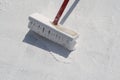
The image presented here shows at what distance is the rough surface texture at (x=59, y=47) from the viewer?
2.21 meters

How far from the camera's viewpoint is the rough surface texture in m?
2.21

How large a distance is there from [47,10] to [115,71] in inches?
27.6

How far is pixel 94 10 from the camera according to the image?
2730 mm

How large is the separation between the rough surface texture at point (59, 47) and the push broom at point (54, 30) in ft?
0.14

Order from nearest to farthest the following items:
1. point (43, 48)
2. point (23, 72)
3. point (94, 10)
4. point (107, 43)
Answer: point (23, 72)
point (43, 48)
point (107, 43)
point (94, 10)

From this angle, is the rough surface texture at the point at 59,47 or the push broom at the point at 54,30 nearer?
the rough surface texture at the point at 59,47

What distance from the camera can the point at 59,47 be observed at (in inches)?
94.0

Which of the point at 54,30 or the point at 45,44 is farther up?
the point at 54,30

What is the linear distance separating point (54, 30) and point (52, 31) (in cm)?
2

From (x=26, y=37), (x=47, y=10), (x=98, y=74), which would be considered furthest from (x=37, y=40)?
A: (x=98, y=74)

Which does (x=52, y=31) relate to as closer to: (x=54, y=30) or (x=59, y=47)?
(x=54, y=30)

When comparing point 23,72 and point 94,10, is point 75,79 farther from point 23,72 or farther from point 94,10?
point 94,10

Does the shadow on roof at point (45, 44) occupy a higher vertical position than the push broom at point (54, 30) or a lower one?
lower

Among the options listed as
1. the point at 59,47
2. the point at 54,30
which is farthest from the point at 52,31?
the point at 59,47
